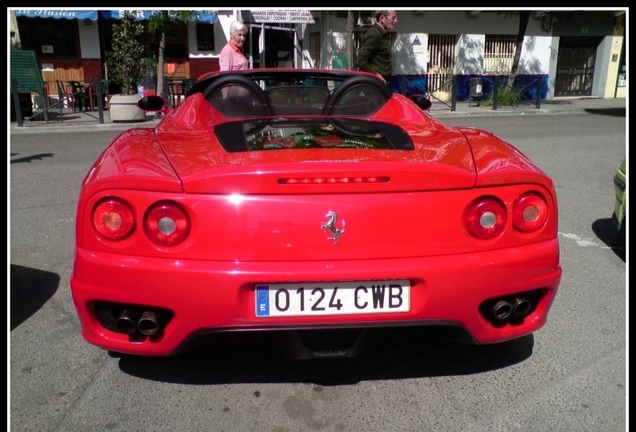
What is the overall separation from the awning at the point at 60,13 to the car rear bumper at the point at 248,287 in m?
16.4

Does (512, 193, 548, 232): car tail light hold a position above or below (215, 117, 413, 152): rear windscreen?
below

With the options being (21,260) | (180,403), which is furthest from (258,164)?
(21,260)

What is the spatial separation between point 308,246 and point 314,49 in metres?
20.2

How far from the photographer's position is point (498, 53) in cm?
2206

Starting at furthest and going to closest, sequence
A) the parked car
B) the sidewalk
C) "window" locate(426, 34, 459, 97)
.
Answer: "window" locate(426, 34, 459, 97), the sidewalk, the parked car

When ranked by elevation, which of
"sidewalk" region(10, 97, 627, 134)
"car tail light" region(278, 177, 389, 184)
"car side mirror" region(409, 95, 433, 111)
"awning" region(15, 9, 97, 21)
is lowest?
"sidewalk" region(10, 97, 627, 134)

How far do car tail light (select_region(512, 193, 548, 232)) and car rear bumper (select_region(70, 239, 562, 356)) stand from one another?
3.4 inches

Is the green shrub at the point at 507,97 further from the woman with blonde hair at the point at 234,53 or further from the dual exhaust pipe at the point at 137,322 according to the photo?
the dual exhaust pipe at the point at 137,322

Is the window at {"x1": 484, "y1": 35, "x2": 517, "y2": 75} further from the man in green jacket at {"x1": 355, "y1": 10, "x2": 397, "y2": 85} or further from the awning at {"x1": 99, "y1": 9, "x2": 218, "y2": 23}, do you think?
the man in green jacket at {"x1": 355, "y1": 10, "x2": 397, "y2": 85}

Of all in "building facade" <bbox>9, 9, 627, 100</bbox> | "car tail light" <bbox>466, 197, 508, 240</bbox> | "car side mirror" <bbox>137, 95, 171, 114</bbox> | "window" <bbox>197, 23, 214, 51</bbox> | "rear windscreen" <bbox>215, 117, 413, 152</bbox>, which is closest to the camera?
"car tail light" <bbox>466, 197, 508, 240</bbox>

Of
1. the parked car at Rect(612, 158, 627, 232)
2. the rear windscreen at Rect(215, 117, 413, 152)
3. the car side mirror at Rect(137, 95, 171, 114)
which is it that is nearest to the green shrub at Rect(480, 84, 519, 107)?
the parked car at Rect(612, 158, 627, 232)

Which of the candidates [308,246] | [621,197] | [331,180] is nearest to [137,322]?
[308,246]

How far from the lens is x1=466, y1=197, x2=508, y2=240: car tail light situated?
2.16 meters
